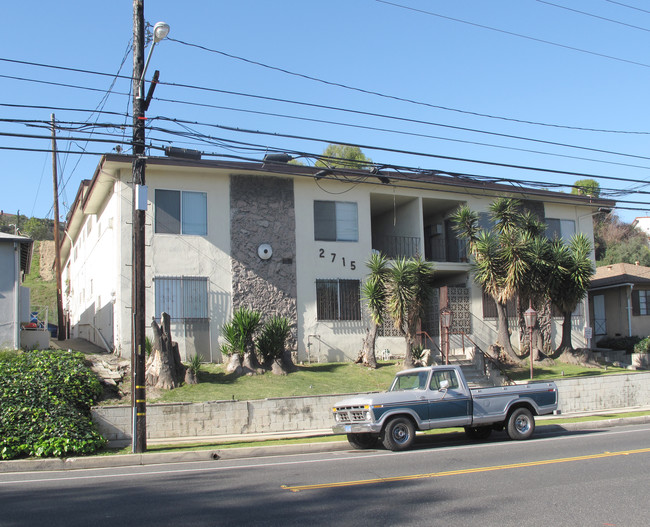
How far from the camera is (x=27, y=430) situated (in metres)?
13.8

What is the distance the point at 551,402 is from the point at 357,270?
11490 millimetres

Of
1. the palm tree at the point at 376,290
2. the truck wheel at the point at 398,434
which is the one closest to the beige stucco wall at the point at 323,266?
the palm tree at the point at 376,290

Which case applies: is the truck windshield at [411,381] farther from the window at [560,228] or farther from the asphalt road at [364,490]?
the window at [560,228]

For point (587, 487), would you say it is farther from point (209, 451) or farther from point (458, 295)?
point (458, 295)

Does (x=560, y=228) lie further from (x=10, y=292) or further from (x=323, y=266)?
(x=10, y=292)

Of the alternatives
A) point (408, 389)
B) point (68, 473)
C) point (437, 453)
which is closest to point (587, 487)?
point (437, 453)

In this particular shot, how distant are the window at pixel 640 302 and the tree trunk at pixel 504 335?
1050cm

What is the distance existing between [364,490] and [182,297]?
14902 millimetres

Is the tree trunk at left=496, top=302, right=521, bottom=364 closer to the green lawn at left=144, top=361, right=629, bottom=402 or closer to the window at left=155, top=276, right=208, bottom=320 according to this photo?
the green lawn at left=144, top=361, right=629, bottom=402

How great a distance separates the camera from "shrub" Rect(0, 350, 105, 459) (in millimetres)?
13617

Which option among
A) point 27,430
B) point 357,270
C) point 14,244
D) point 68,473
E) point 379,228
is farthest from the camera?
point 379,228

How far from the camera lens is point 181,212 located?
2322cm

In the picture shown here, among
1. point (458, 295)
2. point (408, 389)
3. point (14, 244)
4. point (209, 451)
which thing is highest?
point (14, 244)

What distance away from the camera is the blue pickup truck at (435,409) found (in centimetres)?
1334
